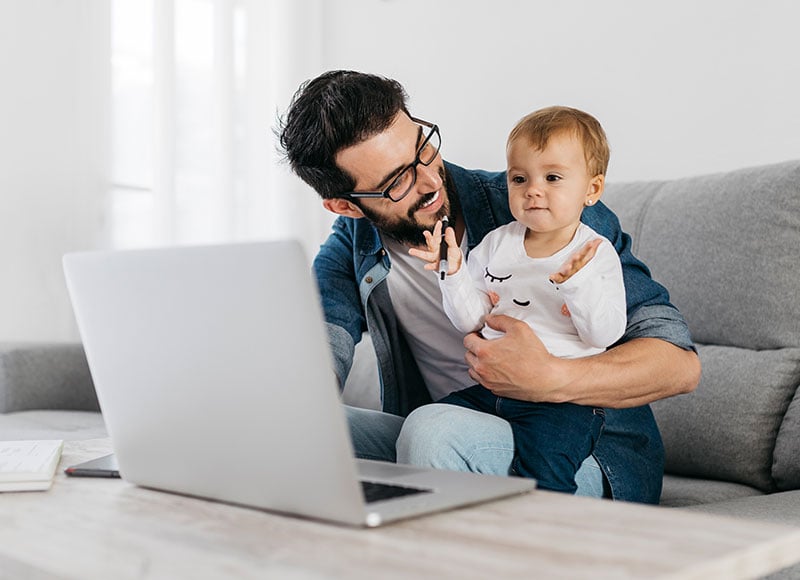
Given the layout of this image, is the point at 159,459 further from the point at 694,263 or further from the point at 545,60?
the point at 545,60

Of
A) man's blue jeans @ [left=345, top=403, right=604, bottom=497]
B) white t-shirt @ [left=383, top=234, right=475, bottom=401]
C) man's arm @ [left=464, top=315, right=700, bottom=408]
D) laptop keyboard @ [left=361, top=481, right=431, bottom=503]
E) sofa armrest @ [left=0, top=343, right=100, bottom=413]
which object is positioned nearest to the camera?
laptop keyboard @ [left=361, top=481, right=431, bottom=503]

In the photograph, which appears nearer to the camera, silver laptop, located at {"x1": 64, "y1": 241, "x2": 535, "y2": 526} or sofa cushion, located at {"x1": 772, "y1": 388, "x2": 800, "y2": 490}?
silver laptop, located at {"x1": 64, "y1": 241, "x2": 535, "y2": 526}

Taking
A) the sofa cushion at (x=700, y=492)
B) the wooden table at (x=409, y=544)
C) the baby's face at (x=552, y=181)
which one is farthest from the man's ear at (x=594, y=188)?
the wooden table at (x=409, y=544)

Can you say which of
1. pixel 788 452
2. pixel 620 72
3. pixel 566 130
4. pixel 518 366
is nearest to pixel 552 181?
pixel 566 130

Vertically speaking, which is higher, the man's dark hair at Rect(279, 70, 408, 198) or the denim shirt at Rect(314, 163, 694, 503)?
the man's dark hair at Rect(279, 70, 408, 198)

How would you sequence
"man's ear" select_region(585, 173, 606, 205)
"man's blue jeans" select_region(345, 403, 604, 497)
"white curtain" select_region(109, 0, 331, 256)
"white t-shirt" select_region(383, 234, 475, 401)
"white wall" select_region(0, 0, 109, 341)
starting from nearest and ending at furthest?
"man's blue jeans" select_region(345, 403, 604, 497) → "man's ear" select_region(585, 173, 606, 205) → "white t-shirt" select_region(383, 234, 475, 401) → "white wall" select_region(0, 0, 109, 341) → "white curtain" select_region(109, 0, 331, 256)

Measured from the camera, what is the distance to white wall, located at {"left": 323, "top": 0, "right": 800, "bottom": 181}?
7.66 ft

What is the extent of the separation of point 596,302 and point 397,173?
0.45 m

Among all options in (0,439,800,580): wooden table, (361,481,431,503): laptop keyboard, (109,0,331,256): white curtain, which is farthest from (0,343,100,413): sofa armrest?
(361,481,431,503): laptop keyboard

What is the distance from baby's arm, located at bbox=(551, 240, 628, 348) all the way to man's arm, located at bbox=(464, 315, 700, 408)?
40mm

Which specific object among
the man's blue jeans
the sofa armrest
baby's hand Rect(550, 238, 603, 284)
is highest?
baby's hand Rect(550, 238, 603, 284)

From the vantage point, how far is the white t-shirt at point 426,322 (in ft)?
5.47

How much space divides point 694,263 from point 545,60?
1.26m

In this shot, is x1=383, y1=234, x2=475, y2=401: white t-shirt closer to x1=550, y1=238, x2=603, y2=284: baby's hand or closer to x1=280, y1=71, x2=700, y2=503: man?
x1=280, y1=71, x2=700, y2=503: man
